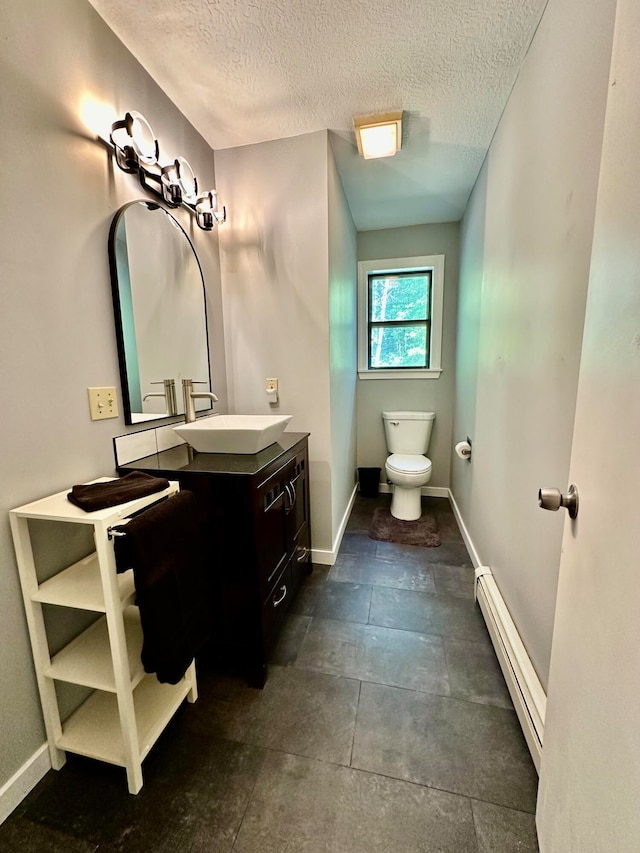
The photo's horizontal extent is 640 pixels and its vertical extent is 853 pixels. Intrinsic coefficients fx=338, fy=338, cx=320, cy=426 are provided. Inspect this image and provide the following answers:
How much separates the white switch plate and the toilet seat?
2012 mm

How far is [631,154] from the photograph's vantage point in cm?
54

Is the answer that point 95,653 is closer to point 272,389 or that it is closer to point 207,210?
point 272,389

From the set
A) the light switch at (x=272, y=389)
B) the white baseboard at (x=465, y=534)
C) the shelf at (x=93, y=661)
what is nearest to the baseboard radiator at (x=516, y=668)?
the white baseboard at (x=465, y=534)

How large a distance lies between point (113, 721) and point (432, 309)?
11.0ft

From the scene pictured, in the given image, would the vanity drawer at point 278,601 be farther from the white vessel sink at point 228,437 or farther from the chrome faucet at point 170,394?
the chrome faucet at point 170,394

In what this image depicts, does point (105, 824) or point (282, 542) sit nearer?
point (105, 824)

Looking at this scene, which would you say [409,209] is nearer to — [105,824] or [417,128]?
[417,128]

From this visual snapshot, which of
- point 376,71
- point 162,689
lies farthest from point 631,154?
point 162,689

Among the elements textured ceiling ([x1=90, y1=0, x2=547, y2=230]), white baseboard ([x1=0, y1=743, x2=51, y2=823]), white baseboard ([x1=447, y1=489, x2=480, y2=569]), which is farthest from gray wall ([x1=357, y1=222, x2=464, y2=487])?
white baseboard ([x1=0, y1=743, x2=51, y2=823])

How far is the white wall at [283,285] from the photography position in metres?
1.93

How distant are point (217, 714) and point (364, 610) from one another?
810 millimetres

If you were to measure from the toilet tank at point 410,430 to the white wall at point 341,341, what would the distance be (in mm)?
374

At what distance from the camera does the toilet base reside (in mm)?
2816

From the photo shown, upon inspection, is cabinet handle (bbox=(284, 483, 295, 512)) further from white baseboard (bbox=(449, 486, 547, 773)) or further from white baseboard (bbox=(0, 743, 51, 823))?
Result: white baseboard (bbox=(0, 743, 51, 823))
